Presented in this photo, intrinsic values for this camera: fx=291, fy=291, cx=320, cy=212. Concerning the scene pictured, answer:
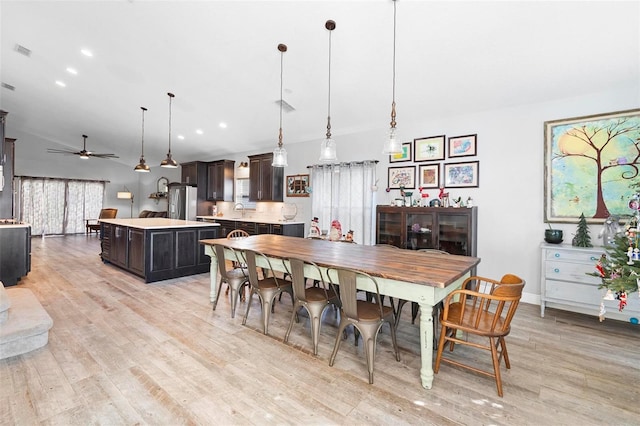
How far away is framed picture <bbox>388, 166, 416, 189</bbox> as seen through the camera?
465cm

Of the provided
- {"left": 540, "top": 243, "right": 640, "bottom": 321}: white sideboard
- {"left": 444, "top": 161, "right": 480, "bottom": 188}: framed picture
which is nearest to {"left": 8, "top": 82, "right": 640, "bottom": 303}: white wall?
{"left": 444, "top": 161, "right": 480, "bottom": 188}: framed picture

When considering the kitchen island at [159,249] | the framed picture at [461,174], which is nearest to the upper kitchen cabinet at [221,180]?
the kitchen island at [159,249]

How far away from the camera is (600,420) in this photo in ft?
5.52

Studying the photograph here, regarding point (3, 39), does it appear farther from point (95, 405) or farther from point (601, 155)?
point (601, 155)

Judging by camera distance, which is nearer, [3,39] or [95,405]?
[95,405]

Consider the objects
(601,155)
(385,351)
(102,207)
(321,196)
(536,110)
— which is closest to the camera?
(385,351)

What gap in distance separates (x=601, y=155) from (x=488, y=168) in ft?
3.73

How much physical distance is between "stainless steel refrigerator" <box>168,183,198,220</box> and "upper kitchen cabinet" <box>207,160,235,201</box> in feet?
1.54

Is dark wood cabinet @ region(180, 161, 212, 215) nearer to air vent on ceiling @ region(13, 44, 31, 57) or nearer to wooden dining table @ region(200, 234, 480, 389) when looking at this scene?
→ air vent on ceiling @ region(13, 44, 31, 57)

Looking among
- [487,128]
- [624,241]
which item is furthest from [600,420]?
[487,128]

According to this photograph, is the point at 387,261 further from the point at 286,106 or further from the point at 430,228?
the point at 286,106

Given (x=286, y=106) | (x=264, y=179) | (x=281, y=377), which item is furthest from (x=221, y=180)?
(x=281, y=377)

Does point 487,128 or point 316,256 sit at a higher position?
point 487,128

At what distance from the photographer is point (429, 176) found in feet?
14.8
